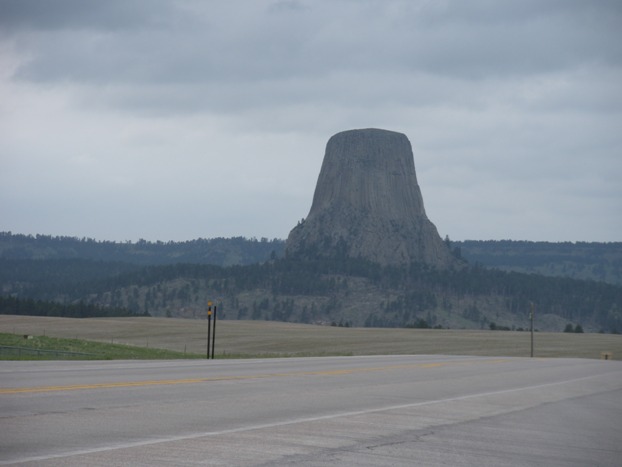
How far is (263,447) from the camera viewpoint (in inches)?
424

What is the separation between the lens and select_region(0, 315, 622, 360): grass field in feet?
260

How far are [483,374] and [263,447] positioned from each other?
19.2 meters

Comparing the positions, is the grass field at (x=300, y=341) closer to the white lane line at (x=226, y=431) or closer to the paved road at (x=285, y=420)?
the paved road at (x=285, y=420)

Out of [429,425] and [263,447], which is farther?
[429,425]

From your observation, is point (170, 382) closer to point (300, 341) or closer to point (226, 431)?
point (226, 431)

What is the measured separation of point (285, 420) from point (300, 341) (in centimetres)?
8950

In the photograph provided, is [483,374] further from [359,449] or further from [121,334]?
[121,334]

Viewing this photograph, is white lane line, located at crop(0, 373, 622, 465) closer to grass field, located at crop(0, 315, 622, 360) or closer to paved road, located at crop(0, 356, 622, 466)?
paved road, located at crop(0, 356, 622, 466)

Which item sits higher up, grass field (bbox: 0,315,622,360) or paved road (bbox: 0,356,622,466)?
paved road (bbox: 0,356,622,466)

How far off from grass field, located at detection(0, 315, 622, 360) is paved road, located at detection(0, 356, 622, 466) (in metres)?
48.5

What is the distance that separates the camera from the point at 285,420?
13641 mm

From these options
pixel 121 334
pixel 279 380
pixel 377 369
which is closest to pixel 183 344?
pixel 121 334

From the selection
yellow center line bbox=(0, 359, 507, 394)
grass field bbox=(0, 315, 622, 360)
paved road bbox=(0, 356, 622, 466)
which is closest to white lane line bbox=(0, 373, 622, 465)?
paved road bbox=(0, 356, 622, 466)

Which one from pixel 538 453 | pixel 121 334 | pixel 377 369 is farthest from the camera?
pixel 121 334
